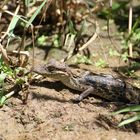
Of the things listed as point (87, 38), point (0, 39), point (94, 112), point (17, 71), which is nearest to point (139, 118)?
point (94, 112)

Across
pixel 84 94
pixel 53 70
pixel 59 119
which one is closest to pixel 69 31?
pixel 53 70

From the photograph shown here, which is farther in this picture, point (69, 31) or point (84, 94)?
point (69, 31)

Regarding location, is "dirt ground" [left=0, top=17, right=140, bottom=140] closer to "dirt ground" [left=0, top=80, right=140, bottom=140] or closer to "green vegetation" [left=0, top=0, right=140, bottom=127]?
"dirt ground" [left=0, top=80, right=140, bottom=140]

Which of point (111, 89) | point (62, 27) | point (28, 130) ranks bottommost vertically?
point (28, 130)

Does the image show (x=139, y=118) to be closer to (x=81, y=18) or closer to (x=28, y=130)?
(x=28, y=130)

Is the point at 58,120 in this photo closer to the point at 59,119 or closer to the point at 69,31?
the point at 59,119

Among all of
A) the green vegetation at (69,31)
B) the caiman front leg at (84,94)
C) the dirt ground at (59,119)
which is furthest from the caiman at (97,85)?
the green vegetation at (69,31)

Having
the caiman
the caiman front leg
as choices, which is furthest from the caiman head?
the caiman front leg
